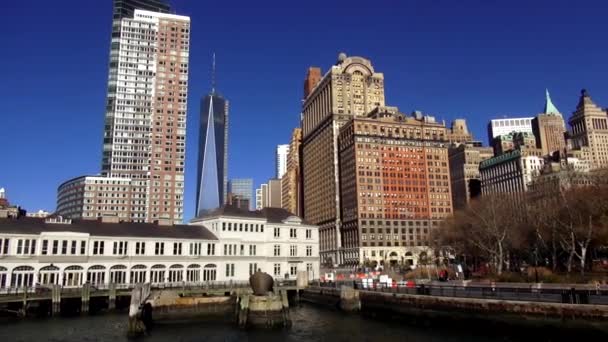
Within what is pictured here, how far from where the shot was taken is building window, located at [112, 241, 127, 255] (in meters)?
76.6

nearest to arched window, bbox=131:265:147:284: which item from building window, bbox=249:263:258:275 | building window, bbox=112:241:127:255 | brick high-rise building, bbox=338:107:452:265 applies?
building window, bbox=112:241:127:255

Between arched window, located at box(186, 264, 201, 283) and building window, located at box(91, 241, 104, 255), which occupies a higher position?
building window, located at box(91, 241, 104, 255)

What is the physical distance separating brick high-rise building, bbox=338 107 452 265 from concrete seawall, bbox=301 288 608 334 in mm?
121561

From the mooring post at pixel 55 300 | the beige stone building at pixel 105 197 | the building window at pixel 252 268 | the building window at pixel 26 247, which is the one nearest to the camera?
the mooring post at pixel 55 300

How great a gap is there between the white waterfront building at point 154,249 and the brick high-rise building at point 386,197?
9492cm

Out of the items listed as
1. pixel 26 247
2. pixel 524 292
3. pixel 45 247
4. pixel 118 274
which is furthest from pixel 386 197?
pixel 524 292

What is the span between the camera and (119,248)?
7706 centimetres

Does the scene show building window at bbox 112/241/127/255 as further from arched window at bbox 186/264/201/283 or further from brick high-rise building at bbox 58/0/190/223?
brick high-rise building at bbox 58/0/190/223

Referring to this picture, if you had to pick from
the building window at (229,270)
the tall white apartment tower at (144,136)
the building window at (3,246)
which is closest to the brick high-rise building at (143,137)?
the tall white apartment tower at (144,136)

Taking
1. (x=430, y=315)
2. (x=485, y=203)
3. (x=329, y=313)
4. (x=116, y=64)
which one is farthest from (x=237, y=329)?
(x=116, y=64)

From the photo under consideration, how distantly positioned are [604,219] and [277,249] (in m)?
54.5

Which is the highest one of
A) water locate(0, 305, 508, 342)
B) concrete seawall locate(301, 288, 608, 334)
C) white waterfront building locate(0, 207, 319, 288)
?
white waterfront building locate(0, 207, 319, 288)

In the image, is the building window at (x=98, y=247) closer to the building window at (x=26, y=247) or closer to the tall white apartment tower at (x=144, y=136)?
the building window at (x=26, y=247)

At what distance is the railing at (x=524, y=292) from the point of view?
41375mm
